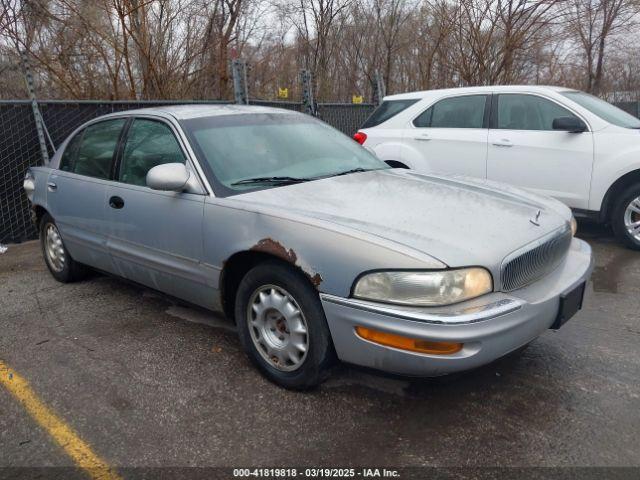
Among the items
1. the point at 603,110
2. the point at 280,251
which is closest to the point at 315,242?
the point at 280,251

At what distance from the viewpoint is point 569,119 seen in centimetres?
563

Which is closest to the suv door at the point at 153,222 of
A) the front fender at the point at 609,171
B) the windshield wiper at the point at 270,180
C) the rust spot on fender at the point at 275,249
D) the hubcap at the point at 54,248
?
the windshield wiper at the point at 270,180

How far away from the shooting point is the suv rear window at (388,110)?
6.99m

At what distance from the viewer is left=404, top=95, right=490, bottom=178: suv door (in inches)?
251

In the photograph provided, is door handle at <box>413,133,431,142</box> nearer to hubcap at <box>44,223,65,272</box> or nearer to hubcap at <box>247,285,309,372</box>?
hubcap at <box>44,223,65,272</box>

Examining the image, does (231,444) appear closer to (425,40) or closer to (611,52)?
(425,40)

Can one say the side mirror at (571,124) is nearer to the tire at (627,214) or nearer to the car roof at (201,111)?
the tire at (627,214)

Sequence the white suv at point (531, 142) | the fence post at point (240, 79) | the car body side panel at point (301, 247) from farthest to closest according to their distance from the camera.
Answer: the fence post at point (240, 79), the white suv at point (531, 142), the car body side panel at point (301, 247)

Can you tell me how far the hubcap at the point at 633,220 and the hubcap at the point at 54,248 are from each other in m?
5.41

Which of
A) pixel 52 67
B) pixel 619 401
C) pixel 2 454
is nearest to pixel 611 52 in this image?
pixel 52 67

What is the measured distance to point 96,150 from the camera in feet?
14.1

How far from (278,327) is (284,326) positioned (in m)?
0.05

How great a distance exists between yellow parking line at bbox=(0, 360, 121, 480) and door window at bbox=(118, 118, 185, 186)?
142 cm

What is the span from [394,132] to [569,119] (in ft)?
6.82
